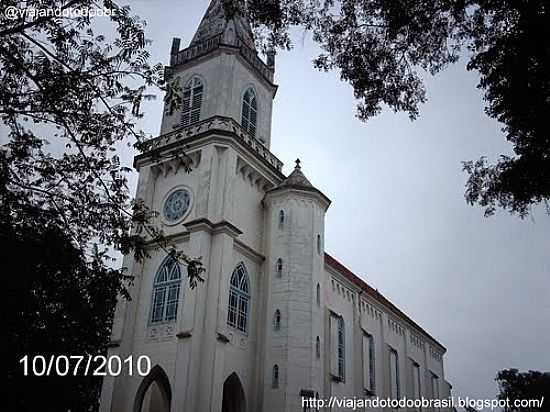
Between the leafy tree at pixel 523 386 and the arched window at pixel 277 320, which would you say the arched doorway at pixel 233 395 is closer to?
the arched window at pixel 277 320

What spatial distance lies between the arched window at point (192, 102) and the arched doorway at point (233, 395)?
41.4 feet

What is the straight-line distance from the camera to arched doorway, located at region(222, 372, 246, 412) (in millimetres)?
22719

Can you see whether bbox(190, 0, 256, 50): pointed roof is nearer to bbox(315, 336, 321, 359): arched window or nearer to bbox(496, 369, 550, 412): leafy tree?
bbox(315, 336, 321, 359): arched window

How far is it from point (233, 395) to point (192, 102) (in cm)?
1457

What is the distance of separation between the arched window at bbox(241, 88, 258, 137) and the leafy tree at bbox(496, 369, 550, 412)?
3322cm

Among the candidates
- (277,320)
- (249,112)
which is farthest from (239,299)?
(249,112)

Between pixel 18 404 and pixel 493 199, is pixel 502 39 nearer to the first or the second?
pixel 493 199

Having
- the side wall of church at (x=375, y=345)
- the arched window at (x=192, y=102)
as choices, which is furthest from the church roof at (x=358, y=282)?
the arched window at (x=192, y=102)

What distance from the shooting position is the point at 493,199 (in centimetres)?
1288

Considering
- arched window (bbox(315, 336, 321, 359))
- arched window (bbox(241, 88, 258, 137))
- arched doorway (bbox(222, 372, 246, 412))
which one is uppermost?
arched window (bbox(241, 88, 258, 137))

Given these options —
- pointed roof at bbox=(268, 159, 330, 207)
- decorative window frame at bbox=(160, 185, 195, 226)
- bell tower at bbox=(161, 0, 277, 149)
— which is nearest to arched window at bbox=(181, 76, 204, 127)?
bell tower at bbox=(161, 0, 277, 149)

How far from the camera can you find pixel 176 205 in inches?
1025

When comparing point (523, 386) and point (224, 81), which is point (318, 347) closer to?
point (224, 81)

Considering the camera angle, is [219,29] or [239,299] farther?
[219,29]
